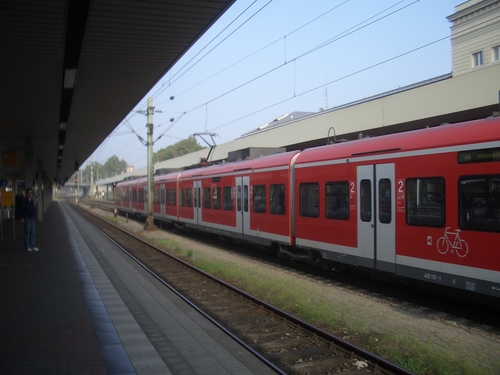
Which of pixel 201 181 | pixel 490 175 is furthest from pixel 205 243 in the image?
pixel 490 175

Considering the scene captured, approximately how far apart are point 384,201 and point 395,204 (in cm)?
34

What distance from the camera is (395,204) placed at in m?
9.01

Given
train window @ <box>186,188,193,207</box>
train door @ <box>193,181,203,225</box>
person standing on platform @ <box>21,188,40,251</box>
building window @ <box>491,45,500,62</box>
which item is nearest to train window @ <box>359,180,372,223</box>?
person standing on platform @ <box>21,188,40,251</box>

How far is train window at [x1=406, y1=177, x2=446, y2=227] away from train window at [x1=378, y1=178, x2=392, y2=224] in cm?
48

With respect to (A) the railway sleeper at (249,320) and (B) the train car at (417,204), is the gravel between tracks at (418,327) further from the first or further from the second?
(A) the railway sleeper at (249,320)

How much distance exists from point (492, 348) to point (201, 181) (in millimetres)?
15192

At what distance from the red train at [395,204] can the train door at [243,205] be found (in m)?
0.17

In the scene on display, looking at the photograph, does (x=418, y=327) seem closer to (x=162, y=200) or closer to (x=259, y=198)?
(x=259, y=198)

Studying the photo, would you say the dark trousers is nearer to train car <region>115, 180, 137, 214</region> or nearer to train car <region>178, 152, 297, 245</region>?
train car <region>178, 152, 297, 245</region>

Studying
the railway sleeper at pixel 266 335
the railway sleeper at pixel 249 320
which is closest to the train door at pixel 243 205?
the railway sleeper at pixel 249 320

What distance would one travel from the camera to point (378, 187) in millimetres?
9477

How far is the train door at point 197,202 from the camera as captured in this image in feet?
67.9

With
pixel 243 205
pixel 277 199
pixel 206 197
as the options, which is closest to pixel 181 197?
pixel 206 197

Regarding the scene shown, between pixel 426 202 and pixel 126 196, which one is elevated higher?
pixel 126 196
